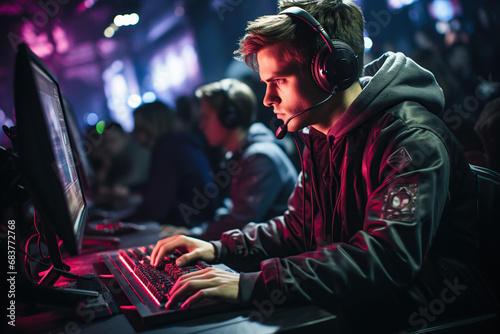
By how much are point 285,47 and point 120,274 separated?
2.31 feet

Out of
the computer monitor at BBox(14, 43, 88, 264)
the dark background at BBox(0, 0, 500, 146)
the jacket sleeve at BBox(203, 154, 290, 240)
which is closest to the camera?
the computer monitor at BBox(14, 43, 88, 264)

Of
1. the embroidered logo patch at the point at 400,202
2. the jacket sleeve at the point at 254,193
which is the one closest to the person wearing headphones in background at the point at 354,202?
the embroidered logo patch at the point at 400,202

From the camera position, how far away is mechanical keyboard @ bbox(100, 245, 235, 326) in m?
0.75

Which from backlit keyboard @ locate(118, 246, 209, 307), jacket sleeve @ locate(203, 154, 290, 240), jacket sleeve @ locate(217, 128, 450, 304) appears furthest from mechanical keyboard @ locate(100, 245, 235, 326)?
jacket sleeve @ locate(203, 154, 290, 240)

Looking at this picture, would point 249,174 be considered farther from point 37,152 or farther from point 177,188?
point 37,152

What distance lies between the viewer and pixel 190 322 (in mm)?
746

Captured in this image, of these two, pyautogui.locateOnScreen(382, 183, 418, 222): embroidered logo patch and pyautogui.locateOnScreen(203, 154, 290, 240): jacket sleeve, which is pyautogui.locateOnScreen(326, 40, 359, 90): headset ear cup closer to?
pyautogui.locateOnScreen(382, 183, 418, 222): embroidered logo patch

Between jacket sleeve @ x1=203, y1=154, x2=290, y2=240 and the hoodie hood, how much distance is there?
37.2 inches

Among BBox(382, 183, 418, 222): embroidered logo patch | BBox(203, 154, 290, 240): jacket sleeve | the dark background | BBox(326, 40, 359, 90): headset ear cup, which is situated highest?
the dark background

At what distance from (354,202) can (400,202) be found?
23 cm

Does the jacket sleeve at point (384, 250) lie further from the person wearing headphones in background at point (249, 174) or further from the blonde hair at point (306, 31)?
the person wearing headphones in background at point (249, 174)

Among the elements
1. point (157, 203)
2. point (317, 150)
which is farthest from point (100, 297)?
point (157, 203)

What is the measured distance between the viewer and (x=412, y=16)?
4.98 metres

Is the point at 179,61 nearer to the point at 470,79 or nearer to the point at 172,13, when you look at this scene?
the point at 172,13
